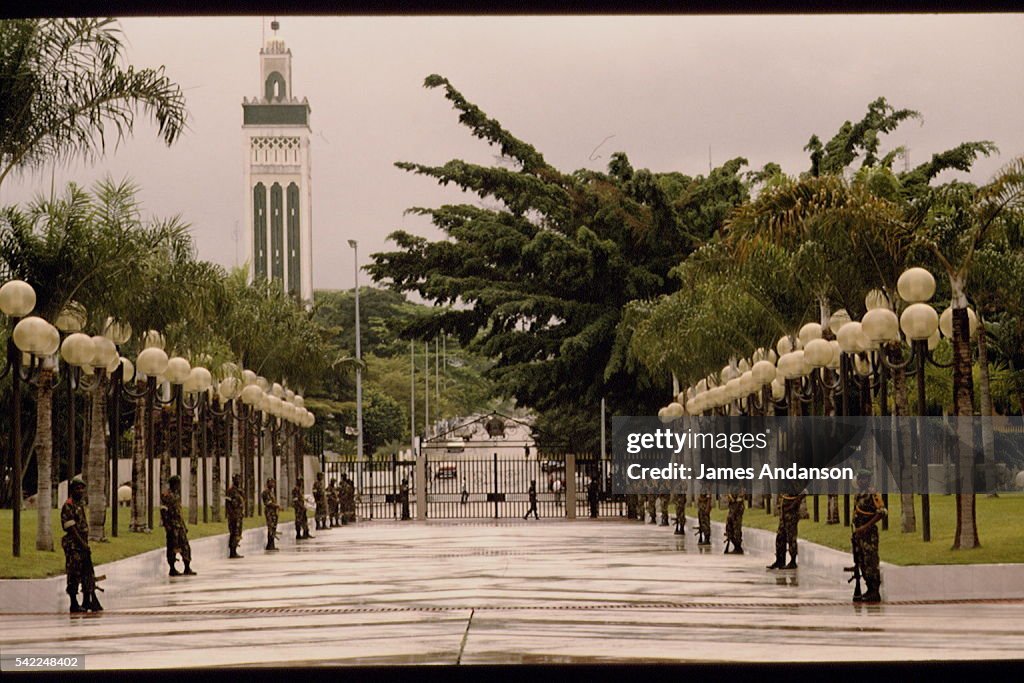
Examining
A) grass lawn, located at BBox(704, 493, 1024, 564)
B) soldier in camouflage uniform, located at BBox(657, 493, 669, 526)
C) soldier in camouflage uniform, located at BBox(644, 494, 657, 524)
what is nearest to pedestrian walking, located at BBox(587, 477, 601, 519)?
soldier in camouflage uniform, located at BBox(644, 494, 657, 524)

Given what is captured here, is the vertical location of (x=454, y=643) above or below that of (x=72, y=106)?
below

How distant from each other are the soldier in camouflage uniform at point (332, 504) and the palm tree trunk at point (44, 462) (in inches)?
697

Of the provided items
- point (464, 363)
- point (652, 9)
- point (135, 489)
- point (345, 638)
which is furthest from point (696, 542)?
point (464, 363)

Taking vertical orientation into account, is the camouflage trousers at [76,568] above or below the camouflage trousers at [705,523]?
above

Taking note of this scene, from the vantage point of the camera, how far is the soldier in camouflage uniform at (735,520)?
25.0 meters

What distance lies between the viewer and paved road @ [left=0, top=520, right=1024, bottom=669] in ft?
38.0

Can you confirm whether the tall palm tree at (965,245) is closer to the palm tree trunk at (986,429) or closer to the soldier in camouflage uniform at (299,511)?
the palm tree trunk at (986,429)

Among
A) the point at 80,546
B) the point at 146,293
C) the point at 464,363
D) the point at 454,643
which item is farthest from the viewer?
the point at 464,363

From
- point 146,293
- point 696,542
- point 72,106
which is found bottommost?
point 696,542

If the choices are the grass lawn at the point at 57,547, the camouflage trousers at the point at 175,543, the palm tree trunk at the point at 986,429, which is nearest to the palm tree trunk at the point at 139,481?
the grass lawn at the point at 57,547

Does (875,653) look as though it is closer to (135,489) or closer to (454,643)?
(454,643)

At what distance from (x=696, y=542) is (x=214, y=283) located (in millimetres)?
10327

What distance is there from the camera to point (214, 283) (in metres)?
25.5

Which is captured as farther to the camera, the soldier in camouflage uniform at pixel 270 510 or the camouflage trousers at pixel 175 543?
the soldier in camouflage uniform at pixel 270 510
